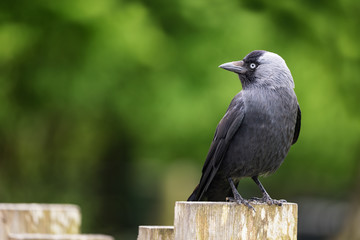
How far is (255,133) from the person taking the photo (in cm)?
426

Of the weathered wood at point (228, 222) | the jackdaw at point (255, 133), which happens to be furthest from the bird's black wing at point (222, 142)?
the weathered wood at point (228, 222)

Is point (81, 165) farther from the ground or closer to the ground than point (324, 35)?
closer to the ground

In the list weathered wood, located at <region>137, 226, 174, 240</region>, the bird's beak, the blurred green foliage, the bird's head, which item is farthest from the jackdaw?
the blurred green foliage

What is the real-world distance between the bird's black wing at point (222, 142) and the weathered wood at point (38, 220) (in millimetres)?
846

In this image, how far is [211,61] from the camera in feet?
29.7

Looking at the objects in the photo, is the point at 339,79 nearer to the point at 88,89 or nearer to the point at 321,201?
the point at 88,89

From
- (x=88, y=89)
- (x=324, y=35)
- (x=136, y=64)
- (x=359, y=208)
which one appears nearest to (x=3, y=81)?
(x=88, y=89)

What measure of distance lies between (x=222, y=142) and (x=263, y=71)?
57 cm

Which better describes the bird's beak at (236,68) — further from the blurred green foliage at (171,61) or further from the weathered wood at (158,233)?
the blurred green foliage at (171,61)

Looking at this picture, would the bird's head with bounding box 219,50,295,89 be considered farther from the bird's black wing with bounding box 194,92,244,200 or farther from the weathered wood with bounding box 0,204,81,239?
the weathered wood with bounding box 0,204,81,239

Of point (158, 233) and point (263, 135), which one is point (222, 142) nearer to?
point (263, 135)

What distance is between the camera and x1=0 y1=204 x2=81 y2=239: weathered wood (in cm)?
420

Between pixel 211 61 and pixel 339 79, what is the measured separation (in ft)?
6.21

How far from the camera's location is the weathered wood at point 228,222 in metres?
3.09
